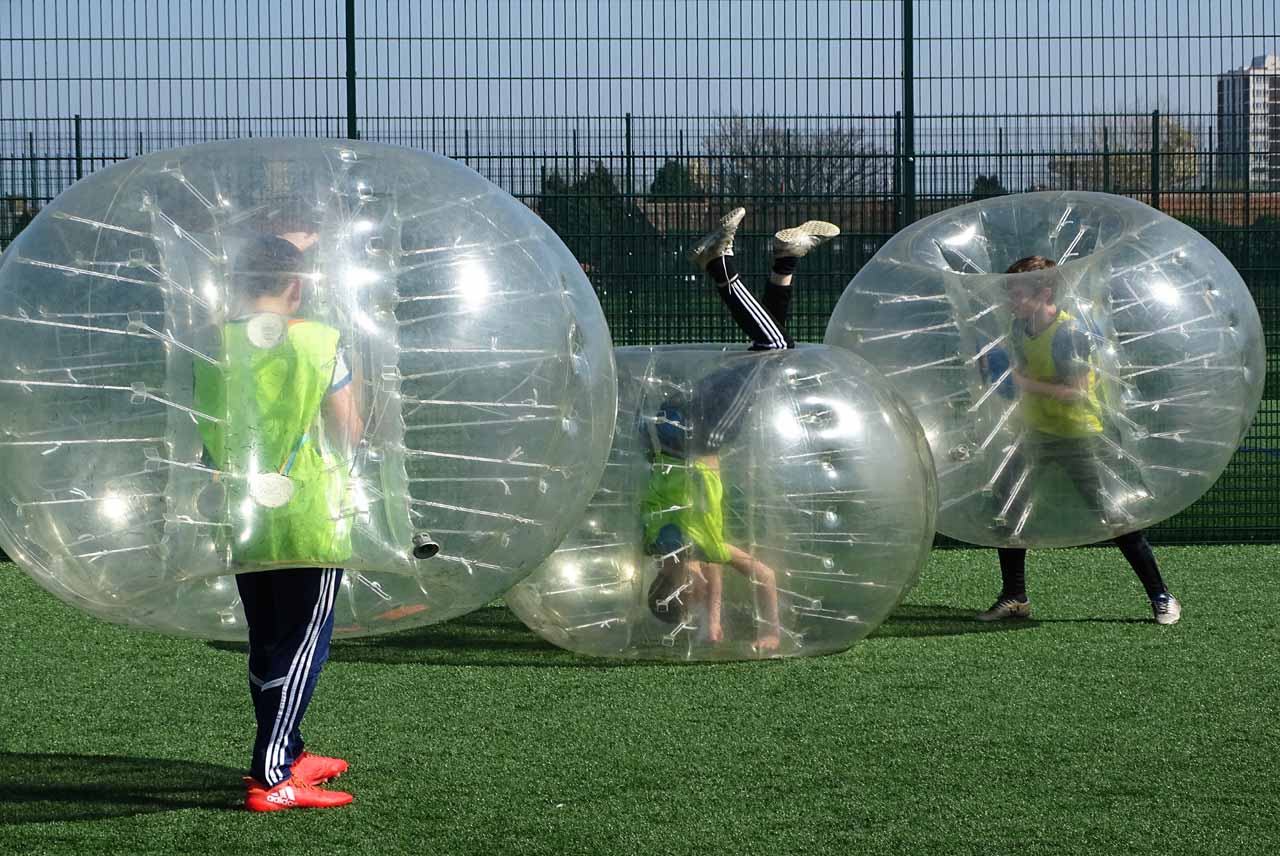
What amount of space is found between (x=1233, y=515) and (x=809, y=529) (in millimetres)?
5520

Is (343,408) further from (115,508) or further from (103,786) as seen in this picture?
(103,786)

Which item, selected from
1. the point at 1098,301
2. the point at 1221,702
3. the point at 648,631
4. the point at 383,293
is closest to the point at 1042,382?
the point at 1098,301

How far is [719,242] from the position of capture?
6809mm

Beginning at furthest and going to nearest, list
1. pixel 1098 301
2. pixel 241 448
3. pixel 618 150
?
pixel 618 150, pixel 1098 301, pixel 241 448

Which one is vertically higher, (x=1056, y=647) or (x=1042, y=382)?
(x=1042, y=382)

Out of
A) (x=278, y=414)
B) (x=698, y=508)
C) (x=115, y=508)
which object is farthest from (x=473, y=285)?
(x=698, y=508)

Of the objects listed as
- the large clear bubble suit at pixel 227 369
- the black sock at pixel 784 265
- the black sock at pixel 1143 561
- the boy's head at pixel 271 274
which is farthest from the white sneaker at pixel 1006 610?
the boy's head at pixel 271 274

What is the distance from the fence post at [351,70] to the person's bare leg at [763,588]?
4.67 m

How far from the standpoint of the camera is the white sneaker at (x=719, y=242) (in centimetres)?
674

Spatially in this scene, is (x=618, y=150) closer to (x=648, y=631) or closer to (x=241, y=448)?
(x=648, y=631)

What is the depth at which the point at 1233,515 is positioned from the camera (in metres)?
10.7

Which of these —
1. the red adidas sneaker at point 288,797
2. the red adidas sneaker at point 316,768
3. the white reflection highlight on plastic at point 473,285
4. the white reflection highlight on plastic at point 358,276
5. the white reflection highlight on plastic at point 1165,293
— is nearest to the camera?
the white reflection highlight on plastic at point 358,276

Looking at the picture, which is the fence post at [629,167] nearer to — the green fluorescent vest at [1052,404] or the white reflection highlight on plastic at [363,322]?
the green fluorescent vest at [1052,404]

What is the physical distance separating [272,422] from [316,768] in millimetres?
1420
